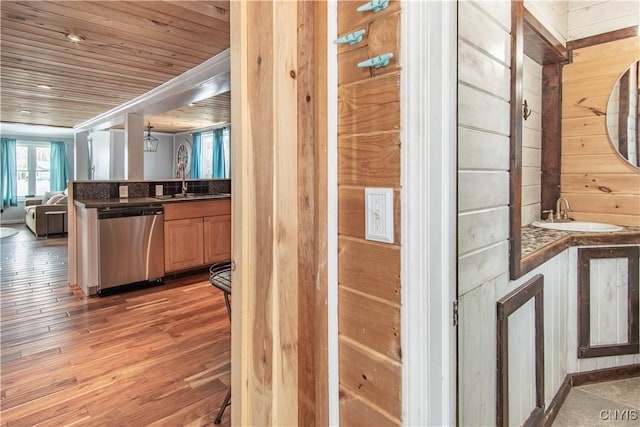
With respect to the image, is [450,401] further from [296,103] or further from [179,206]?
[179,206]

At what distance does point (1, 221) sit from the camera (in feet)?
31.0

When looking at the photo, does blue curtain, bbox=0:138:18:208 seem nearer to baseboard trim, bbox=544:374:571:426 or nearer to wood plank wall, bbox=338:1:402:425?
wood plank wall, bbox=338:1:402:425

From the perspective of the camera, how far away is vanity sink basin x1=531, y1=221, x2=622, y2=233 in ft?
7.30

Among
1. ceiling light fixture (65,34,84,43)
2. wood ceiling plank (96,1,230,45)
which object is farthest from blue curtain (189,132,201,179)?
wood ceiling plank (96,1,230,45)

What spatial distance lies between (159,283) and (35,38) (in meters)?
2.56

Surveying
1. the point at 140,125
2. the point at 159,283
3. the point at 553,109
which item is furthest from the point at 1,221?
the point at 553,109

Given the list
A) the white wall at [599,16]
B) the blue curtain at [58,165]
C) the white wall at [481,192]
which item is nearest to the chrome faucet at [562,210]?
the white wall at [599,16]

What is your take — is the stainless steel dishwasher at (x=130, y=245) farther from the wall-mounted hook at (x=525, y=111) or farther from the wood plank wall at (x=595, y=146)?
the wood plank wall at (x=595, y=146)

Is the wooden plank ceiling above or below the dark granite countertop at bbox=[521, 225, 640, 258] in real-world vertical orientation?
above

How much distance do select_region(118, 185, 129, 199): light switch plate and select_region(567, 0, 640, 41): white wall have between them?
4.49m

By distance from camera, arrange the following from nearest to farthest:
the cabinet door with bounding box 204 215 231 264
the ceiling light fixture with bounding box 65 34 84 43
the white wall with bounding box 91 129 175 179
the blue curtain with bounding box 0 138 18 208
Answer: the ceiling light fixture with bounding box 65 34 84 43 < the cabinet door with bounding box 204 215 231 264 < the white wall with bounding box 91 129 175 179 < the blue curtain with bounding box 0 138 18 208

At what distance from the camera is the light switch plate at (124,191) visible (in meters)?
4.39

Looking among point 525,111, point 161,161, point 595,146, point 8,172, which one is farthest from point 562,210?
point 8,172

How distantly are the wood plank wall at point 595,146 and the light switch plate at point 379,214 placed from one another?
2.25 meters
